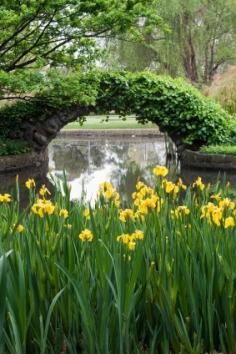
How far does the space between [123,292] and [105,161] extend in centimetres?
1509

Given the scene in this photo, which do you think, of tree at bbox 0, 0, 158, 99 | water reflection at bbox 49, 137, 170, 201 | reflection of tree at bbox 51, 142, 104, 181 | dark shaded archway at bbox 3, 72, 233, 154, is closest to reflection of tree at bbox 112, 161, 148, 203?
water reflection at bbox 49, 137, 170, 201

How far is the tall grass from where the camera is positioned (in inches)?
80.0

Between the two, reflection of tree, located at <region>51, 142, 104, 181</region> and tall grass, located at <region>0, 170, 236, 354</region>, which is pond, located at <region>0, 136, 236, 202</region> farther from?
tall grass, located at <region>0, 170, 236, 354</region>

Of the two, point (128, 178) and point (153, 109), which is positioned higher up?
point (153, 109)

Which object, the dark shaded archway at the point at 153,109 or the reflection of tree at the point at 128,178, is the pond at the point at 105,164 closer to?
the reflection of tree at the point at 128,178

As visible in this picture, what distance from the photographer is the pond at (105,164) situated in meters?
12.0

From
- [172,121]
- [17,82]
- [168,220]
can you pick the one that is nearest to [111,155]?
[172,121]

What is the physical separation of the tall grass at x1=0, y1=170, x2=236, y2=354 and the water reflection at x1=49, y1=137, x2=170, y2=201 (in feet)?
20.5

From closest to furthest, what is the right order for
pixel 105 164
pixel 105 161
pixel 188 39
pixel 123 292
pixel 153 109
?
pixel 123 292, pixel 153 109, pixel 105 164, pixel 105 161, pixel 188 39

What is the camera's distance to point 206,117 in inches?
590

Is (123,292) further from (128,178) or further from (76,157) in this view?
(76,157)

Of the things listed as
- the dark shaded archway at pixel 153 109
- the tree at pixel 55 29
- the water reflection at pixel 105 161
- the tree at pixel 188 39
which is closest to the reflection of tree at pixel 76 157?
the water reflection at pixel 105 161

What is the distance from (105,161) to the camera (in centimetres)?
1712

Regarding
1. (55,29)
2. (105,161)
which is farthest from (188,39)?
(55,29)
